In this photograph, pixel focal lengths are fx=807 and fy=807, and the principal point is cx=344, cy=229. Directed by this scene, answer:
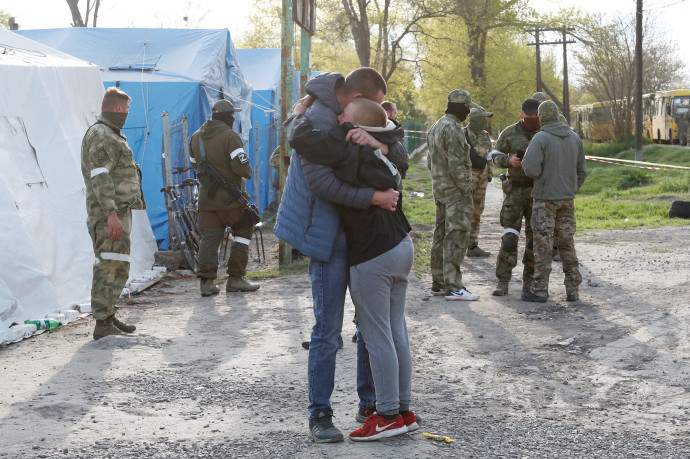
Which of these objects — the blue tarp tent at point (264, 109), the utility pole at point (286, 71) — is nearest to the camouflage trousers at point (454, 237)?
the utility pole at point (286, 71)

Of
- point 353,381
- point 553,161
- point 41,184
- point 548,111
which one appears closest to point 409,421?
point 353,381

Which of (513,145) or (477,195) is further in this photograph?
(477,195)

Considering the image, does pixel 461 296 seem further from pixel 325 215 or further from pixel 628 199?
pixel 628 199

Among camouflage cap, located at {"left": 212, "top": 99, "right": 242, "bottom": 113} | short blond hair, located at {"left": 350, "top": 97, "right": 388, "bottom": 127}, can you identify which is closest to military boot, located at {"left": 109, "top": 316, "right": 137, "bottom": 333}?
camouflage cap, located at {"left": 212, "top": 99, "right": 242, "bottom": 113}

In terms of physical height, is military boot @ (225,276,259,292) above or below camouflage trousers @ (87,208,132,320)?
below

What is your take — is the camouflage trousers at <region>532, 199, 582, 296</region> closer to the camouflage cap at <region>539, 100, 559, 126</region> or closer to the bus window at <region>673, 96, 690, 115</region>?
the camouflage cap at <region>539, 100, 559, 126</region>

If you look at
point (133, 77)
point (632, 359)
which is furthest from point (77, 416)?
point (133, 77)

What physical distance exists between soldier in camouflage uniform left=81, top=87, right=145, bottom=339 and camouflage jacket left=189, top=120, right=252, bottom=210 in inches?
77.7

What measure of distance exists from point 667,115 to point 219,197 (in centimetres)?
3521

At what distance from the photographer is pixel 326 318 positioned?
4.01 m

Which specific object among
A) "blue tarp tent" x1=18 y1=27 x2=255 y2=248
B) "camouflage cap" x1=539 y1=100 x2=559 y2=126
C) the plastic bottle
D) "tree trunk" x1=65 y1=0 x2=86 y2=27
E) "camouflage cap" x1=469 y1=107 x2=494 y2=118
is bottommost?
the plastic bottle

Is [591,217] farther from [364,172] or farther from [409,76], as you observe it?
[409,76]

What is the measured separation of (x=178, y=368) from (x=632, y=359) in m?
3.22

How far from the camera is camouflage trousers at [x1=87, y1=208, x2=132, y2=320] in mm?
6453
